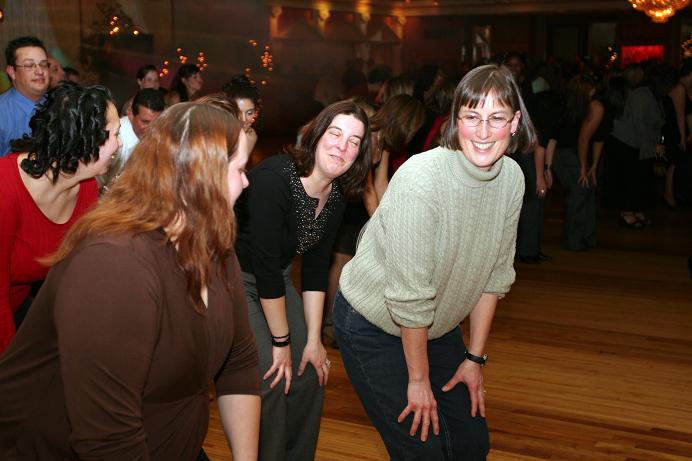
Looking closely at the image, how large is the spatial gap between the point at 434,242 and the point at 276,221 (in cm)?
75

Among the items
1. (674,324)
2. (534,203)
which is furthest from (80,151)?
(534,203)

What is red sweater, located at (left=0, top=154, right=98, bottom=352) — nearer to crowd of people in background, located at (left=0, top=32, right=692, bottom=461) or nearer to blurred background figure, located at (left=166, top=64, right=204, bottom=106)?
crowd of people in background, located at (left=0, top=32, right=692, bottom=461)

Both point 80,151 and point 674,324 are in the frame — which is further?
point 674,324

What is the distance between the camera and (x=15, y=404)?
5.45 ft

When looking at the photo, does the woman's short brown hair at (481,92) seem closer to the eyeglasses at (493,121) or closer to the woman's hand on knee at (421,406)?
the eyeglasses at (493,121)

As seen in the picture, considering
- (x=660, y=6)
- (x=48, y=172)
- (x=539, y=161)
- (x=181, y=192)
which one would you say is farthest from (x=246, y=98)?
(x=660, y=6)

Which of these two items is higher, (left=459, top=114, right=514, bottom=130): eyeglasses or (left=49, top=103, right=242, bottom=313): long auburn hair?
(left=459, top=114, right=514, bottom=130): eyeglasses

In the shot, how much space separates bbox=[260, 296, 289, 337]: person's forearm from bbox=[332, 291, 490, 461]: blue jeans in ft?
1.33

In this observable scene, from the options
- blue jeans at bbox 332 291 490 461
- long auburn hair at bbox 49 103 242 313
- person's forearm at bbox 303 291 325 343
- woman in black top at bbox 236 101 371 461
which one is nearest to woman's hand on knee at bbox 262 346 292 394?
woman in black top at bbox 236 101 371 461

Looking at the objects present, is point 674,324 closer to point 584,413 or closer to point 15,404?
point 584,413

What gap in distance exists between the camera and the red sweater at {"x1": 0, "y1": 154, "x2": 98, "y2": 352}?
251 cm

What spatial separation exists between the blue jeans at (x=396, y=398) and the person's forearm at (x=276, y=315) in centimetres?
41

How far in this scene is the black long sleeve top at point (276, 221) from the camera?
2.89 metres

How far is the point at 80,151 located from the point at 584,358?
351 cm
